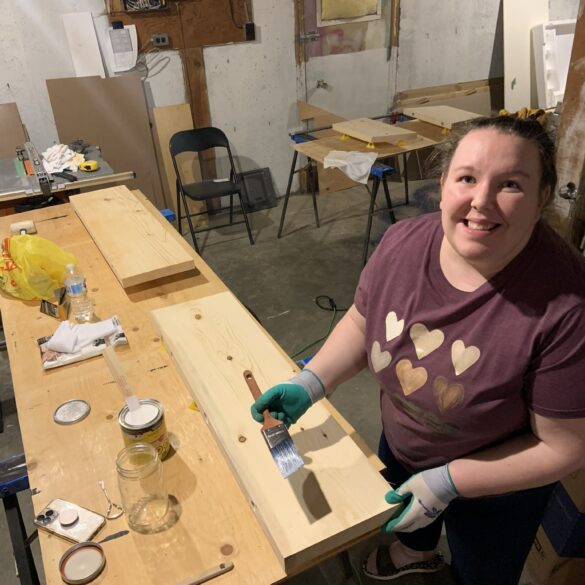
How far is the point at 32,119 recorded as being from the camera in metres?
3.88

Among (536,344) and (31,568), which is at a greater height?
(536,344)

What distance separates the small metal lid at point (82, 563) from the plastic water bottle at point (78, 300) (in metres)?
0.82

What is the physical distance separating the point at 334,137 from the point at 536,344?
129 inches

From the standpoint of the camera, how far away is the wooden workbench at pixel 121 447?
0.96 meters

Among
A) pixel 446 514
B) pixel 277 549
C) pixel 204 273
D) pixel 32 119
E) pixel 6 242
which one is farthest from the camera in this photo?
pixel 32 119

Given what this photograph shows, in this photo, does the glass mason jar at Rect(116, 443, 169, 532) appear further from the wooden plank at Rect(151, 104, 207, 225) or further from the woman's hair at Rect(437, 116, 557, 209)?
the wooden plank at Rect(151, 104, 207, 225)

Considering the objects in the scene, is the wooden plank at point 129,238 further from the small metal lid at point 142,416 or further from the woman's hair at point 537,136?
the woman's hair at point 537,136

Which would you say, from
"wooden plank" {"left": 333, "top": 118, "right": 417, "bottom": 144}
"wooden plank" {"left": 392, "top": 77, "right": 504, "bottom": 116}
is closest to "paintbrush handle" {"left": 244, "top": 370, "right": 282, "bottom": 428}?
"wooden plank" {"left": 333, "top": 118, "right": 417, "bottom": 144}

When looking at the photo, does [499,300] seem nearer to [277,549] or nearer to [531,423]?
[531,423]

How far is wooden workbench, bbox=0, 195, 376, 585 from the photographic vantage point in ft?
3.16

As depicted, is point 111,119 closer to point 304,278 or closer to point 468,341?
point 304,278

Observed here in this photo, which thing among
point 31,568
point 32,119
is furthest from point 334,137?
point 31,568

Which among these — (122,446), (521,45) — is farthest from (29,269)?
(521,45)

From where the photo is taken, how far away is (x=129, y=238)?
79.2 inches
